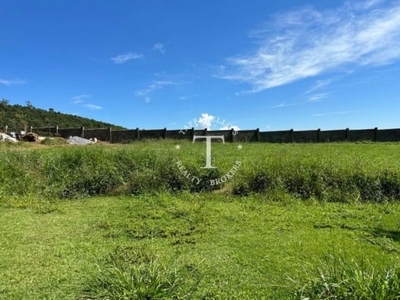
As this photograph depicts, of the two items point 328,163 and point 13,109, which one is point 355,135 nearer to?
point 328,163

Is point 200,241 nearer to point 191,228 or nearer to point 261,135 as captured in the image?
point 191,228

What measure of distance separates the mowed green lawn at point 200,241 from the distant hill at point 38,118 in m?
22.4

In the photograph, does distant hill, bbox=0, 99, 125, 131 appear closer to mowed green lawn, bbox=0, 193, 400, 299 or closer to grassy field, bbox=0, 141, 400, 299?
grassy field, bbox=0, 141, 400, 299

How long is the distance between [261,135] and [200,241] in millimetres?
13699

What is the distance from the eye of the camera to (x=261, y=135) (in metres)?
17.4

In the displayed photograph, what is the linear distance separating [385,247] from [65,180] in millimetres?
5314

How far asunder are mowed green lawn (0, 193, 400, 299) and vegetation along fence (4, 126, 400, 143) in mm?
11429

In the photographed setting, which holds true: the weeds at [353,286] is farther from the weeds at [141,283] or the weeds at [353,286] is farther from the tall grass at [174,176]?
the tall grass at [174,176]

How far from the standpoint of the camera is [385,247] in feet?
12.6

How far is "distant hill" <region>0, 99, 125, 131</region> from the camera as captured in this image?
2764cm

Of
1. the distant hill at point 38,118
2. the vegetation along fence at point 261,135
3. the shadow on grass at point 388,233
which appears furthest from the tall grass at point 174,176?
the distant hill at point 38,118

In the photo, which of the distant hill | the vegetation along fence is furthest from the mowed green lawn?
the distant hill

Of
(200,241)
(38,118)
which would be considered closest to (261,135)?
(200,241)

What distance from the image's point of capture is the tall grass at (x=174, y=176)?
617 cm
